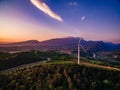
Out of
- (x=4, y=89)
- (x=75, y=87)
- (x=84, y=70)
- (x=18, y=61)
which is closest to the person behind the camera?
(x=75, y=87)

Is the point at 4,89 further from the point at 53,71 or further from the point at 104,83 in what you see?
the point at 104,83

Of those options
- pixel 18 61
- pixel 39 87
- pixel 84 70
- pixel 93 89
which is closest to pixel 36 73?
pixel 39 87

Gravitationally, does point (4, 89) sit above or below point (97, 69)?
below

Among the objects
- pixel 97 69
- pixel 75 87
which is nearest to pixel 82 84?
pixel 75 87

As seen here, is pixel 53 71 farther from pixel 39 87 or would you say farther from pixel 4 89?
pixel 4 89

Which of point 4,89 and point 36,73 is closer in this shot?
point 4,89

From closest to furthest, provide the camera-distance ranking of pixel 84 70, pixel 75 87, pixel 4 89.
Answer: pixel 75 87, pixel 4 89, pixel 84 70
